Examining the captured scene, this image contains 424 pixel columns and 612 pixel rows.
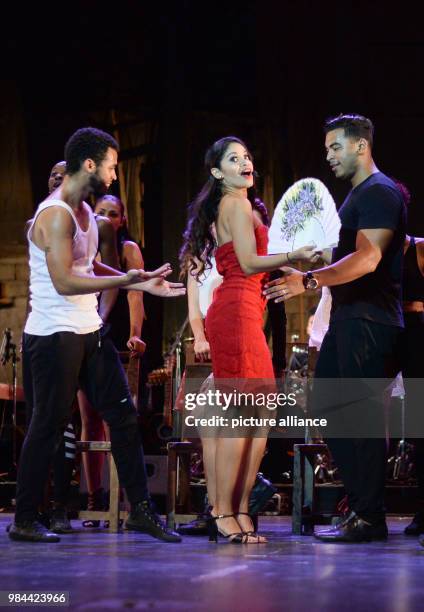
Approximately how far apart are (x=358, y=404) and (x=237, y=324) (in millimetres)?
551

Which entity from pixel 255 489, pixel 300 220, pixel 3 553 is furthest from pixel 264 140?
pixel 3 553

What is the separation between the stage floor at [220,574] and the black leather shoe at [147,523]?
53mm

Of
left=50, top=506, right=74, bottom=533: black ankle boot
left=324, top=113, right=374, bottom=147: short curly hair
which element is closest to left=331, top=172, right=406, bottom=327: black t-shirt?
left=324, top=113, right=374, bottom=147: short curly hair

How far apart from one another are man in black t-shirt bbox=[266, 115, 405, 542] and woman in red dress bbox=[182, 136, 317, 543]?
5.2 inches

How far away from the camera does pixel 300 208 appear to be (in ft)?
14.1

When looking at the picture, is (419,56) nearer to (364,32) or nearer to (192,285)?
(364,32)

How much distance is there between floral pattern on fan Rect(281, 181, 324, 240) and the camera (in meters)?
4.21

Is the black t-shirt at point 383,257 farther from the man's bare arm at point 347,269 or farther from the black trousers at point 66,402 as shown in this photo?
the black trousers at point 66,402

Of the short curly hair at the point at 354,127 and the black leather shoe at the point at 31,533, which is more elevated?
the short curly hair at the point at 354,127

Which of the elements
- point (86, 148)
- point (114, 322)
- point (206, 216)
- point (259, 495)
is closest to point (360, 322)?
point (206, 216)


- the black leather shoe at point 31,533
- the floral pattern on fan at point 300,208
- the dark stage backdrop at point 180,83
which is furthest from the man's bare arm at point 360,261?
the dark stage backdrop at point 180,83

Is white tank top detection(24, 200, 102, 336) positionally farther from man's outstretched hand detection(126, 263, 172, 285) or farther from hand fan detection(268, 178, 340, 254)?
hand fan detection(268, 178, 340, 254)

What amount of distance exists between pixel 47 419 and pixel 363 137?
1628 millimetres

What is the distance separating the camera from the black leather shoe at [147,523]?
3570 mm
